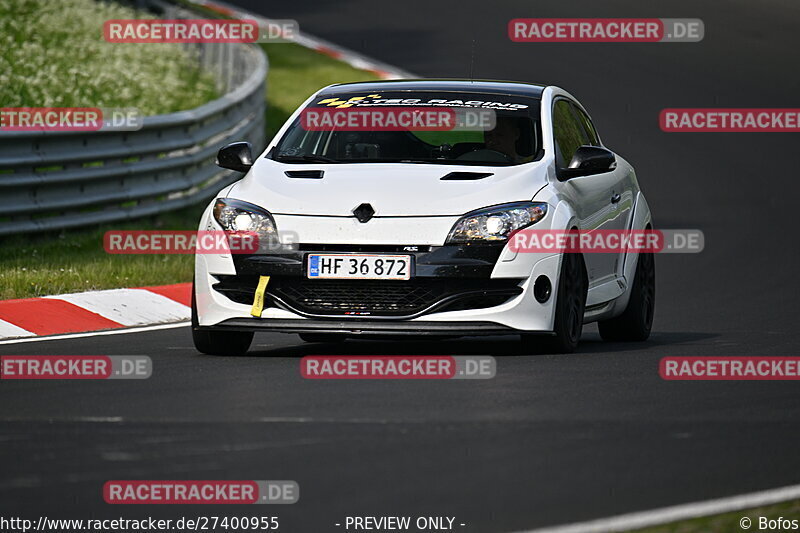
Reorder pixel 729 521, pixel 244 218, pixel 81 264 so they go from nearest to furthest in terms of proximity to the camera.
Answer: pixel 729 521 < pixel 244 218 < pixel 81 264

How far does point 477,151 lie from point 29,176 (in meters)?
5.16

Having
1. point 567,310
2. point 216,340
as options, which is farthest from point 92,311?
point 567,310

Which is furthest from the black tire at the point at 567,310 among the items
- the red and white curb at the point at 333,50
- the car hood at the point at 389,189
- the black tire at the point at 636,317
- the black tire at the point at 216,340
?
the red and white curb at the point at 333,50

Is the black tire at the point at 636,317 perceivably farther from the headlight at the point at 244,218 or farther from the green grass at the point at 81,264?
the green grass at the point at 81,264

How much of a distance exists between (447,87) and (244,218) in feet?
6.32

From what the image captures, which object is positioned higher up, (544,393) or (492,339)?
(544,393)

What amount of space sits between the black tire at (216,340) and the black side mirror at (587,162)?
1997 millimetres

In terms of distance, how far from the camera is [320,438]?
713 centimetres

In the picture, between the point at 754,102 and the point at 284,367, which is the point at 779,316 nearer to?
the point at 284,367

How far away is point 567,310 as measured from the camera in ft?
32.8

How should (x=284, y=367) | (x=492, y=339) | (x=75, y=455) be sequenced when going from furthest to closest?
1. (x=492, y=339)
2. (x=284, y=367)
3. (x=75, y=455)

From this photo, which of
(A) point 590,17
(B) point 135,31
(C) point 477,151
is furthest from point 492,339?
(A) point 590,17

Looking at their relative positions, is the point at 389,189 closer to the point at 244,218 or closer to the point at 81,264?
the point at 244,218

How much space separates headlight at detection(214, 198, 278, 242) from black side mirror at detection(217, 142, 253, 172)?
20.3 inches
